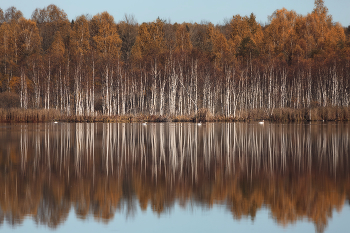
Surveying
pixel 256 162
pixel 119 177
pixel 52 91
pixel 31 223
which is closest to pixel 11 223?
pixel 31 223

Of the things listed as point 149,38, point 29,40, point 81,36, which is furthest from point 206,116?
point 29,40

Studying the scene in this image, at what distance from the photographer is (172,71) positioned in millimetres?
56594

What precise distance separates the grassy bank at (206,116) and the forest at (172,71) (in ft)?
0.41

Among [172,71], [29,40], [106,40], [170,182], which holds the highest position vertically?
[29,40]

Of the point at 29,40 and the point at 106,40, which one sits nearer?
the point at 106,40

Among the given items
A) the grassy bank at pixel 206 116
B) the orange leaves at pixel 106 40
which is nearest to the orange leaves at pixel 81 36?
the orange leaves at pixel 106 40

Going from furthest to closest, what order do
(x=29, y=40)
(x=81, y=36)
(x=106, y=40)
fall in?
(x=81, y=36)
(x=29, y=40)
(x=106, y=40)

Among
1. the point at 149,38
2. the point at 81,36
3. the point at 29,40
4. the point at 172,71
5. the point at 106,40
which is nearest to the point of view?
the point at 172,71

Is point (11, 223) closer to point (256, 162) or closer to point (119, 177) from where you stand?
point (119, 177)

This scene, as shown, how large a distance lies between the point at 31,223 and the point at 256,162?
830 cm

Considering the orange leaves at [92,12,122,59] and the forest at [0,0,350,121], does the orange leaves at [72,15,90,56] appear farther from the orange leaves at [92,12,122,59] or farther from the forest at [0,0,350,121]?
the orange leaves at [92,12,122,59]

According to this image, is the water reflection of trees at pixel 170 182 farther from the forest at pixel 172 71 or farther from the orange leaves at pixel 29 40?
the orange leaves at pixel 29 40

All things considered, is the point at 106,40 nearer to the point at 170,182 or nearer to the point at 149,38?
the point at 149,38

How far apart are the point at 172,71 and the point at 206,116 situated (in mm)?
12385
